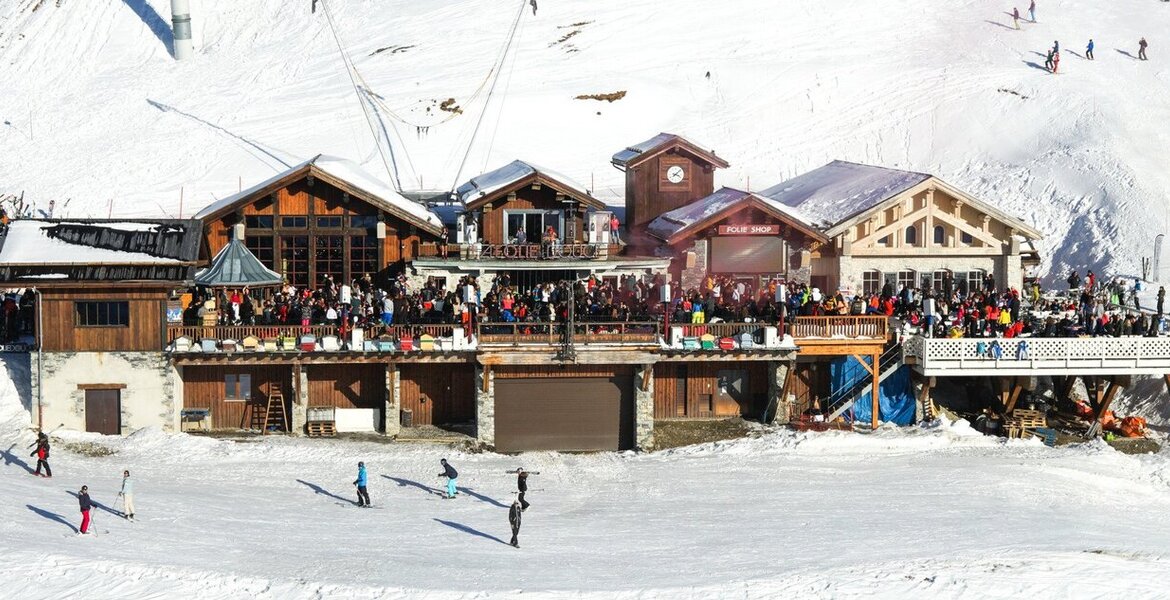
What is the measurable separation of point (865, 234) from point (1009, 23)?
139ft

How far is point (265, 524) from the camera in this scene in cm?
3744

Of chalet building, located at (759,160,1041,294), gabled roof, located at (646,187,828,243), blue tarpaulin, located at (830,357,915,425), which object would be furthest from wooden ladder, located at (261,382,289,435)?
chalet building, located at (759,160,1041,294)

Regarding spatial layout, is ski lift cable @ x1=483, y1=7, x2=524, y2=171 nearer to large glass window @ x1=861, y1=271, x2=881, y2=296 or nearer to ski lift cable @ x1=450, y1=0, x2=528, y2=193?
ski lift cable @ x1=450, y1=0, x2=528, y2=193

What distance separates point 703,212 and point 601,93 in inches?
1163

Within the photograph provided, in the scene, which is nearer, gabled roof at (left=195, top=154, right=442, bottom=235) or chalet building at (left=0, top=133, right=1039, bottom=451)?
chalet building at (left=0, top=133, right=1039, bottom=451)

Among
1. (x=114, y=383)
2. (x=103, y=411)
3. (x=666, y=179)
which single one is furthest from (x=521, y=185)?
(x=103, y=411)

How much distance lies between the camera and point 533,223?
52.0 m

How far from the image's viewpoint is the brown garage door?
152ft

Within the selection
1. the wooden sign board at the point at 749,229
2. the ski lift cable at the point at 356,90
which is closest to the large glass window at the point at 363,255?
the wooden sign board at the point at 749,229

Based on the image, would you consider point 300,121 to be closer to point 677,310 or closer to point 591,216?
point 591,216

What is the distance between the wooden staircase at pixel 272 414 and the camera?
152 ft

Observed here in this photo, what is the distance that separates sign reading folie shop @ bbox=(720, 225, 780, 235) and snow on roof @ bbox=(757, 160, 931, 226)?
2.33 meters

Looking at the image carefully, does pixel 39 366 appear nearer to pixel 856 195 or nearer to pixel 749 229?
pixel 749 229

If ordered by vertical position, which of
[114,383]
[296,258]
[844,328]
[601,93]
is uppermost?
[601,93]
